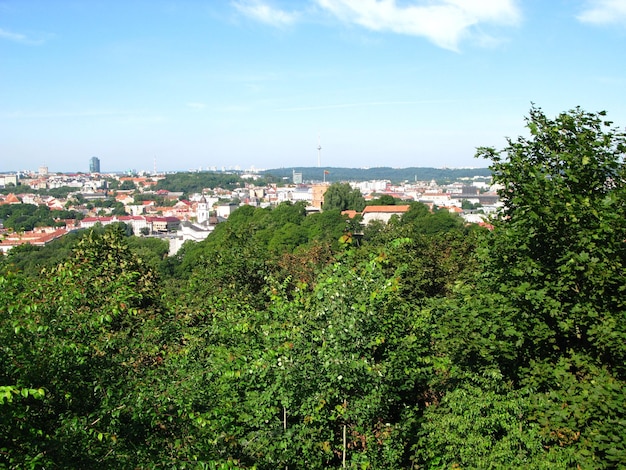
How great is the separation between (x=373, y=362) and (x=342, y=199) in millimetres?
79784

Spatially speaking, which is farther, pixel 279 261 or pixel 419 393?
pixel 279 261

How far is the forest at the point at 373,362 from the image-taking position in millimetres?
5512

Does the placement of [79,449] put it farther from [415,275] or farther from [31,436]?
[415,275]

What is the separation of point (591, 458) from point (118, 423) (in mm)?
5370

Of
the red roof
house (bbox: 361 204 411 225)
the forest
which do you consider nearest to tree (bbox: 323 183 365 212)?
house (bbox: 361 204 411 225)

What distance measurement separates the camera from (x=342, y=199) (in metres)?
86.9

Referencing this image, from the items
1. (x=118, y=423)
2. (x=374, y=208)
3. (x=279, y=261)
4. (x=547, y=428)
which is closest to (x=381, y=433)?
(x=547, y=428)

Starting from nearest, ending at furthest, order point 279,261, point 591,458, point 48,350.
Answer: point 48,350
point 591,458
point 279,261

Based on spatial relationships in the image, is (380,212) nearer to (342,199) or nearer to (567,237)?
(342,199)

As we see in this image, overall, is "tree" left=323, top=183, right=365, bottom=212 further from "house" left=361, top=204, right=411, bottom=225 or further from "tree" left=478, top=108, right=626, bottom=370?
"tree" left=478, top=108, right=626, bottom=370

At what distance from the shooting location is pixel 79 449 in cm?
502

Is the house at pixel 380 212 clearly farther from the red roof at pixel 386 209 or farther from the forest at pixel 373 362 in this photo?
the forest at pixel 373 362

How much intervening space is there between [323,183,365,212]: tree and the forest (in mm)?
76174

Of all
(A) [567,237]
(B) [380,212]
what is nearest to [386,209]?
(B) [380,212]
